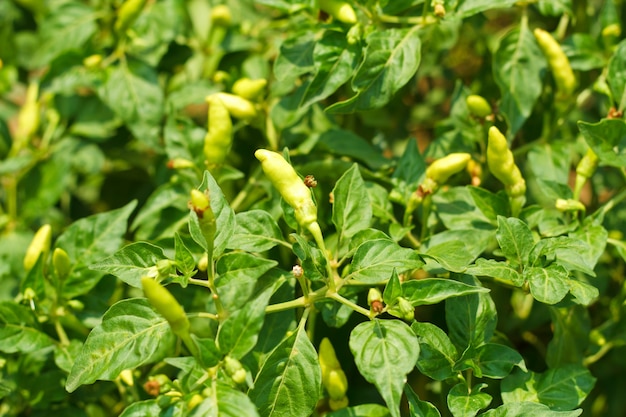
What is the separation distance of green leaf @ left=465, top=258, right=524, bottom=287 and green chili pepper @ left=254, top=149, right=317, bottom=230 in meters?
0.27

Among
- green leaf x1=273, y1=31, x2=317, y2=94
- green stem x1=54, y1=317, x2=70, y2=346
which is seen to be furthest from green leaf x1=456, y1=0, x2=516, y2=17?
green stem x1=54, y1=317, x2=70, y2=346

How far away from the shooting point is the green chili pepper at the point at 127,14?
179 cm

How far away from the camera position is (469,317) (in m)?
1.28

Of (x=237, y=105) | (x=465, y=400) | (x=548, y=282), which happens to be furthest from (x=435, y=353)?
(x=237, y=105)

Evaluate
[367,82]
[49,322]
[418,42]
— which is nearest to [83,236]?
[49,322]

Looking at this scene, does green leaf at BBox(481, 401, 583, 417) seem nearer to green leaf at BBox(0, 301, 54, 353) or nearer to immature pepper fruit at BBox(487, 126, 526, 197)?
immature pepper fruit at BBox(487, 126, 526, 197)

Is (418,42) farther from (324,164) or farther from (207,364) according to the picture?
(207,364)

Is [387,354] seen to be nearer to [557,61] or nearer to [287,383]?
[287,383]

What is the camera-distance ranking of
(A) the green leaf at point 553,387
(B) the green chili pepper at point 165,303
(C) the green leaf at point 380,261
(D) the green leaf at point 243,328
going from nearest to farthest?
1. (B) the green chili pepper at point 165,303
2. (D) the green leaf at point 243,328
3. (C) the green leaf at point 380,261
4. (A) the green leaf at point 553,387

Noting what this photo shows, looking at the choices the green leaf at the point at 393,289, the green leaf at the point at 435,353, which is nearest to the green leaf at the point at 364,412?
the green leaf at the point at 435,353

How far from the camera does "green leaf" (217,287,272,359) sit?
1087mm

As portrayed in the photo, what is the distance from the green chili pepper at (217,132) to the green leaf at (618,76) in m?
0.78

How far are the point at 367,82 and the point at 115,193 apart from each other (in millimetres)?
1280

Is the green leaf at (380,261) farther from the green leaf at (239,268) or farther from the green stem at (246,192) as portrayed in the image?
the green stem at (246,192)
